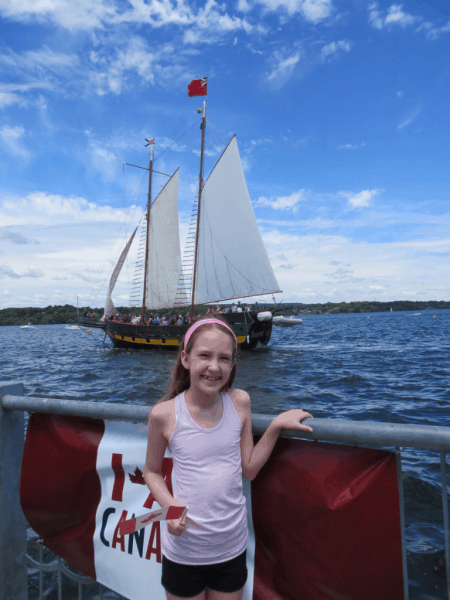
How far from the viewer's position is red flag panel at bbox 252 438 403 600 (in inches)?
62.9

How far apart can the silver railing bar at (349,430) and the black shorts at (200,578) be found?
2.02ft

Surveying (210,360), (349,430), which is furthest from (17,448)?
(349,430)

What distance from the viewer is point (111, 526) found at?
7.14ft

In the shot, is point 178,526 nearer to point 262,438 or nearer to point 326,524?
point 262,438

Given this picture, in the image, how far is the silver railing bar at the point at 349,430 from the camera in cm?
147

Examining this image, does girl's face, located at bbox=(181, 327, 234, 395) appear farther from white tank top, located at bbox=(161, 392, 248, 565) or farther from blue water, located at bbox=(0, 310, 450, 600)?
blue water, located at bbox=(0, 310, 450, 600)

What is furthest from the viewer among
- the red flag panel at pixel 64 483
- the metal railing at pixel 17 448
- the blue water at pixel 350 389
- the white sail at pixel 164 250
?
the white sail at pixel 164 250

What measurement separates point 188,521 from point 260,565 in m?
0.49

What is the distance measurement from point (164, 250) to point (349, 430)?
4049 cm

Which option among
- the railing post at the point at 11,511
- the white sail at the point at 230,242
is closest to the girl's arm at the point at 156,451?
the railing post at the point at 11,511

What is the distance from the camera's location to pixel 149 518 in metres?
1.42

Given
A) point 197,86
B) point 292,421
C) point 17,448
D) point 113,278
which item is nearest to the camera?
point 292,421

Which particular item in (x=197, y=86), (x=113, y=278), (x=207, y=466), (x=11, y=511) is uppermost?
(x=197, y=86)

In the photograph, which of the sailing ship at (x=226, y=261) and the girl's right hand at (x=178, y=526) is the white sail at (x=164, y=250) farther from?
the girl's right hand at (x=178, y=526)
